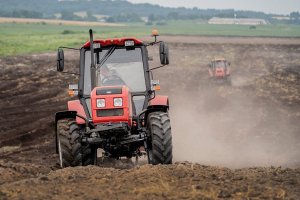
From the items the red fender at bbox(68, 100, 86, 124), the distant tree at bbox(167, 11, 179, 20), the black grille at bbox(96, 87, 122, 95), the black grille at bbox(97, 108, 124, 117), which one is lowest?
the red fender at bbox(68, 100, 86, 124)

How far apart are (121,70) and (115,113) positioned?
1.54 meters

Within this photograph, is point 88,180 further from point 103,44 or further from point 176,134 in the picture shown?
point 176,134

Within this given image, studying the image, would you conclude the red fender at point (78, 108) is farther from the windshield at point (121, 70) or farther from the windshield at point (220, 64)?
the windshield at point (220, 64)

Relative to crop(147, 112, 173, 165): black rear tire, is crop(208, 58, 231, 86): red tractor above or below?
below

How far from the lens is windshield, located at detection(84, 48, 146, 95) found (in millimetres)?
8945

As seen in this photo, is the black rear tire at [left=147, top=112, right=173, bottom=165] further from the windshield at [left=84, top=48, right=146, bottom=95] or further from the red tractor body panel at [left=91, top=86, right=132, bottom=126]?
the windshield at [left=84, top=48, right=146, bottom=95]

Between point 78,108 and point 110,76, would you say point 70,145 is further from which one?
point 110,76

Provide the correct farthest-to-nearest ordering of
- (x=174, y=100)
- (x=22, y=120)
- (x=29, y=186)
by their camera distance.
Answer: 1. (x=174, y=100)
2. (x=22, y=120)
3. (x=29, y=186)

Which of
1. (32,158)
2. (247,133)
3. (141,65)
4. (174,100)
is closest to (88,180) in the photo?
(141,65)

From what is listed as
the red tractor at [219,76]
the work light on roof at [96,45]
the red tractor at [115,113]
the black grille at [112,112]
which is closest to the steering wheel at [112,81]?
the red tractor at [115,113]

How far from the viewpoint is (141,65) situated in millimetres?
9133

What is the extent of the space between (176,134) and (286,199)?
8447 mm

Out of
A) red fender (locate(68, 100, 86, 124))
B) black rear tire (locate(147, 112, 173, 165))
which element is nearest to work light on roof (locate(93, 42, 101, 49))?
red fender (locate(68, 100, 86, 124))

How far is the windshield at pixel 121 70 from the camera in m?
8.95
